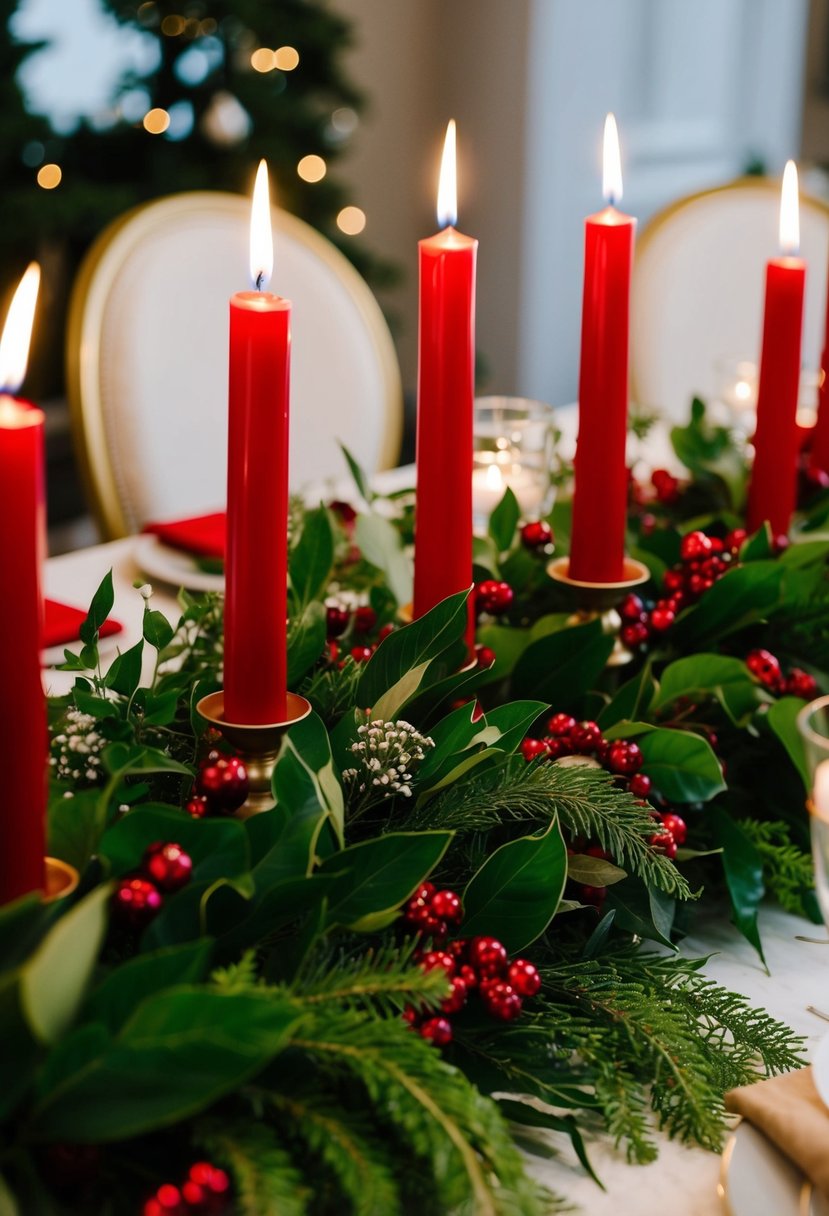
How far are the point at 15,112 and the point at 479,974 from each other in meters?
1.90

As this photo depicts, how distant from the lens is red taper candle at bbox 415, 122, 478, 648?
21.8 inches

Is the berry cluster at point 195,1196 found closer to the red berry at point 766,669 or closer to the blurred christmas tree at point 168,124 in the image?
the red berry at point 766,669

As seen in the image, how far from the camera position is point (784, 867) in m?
0.58

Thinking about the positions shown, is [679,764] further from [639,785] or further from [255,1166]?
[255,1166]

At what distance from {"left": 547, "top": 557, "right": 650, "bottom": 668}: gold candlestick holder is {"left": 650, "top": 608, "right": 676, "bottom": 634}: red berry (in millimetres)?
24

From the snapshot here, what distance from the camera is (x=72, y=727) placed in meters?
0.49

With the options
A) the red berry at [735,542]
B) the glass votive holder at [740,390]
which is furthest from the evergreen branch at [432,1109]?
the glass votive holder at [740,390]

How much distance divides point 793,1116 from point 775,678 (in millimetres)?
273

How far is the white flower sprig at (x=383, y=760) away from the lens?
1.58 ft

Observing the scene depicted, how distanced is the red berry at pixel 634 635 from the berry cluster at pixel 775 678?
0.06 m

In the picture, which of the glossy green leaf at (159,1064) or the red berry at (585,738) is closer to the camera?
the glossy green leaf at (159,1064)

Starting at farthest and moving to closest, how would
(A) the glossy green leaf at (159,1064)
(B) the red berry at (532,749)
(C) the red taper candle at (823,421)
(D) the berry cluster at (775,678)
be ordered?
(C) the red taper candle at (823,421) < (D) the berry cluster at (775,678) < (B) the red berry at (532,749) < (A) the glossy green leaf at (159,1064)

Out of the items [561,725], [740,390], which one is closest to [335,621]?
[561,725]

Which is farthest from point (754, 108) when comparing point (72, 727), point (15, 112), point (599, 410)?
point (72, 727)
